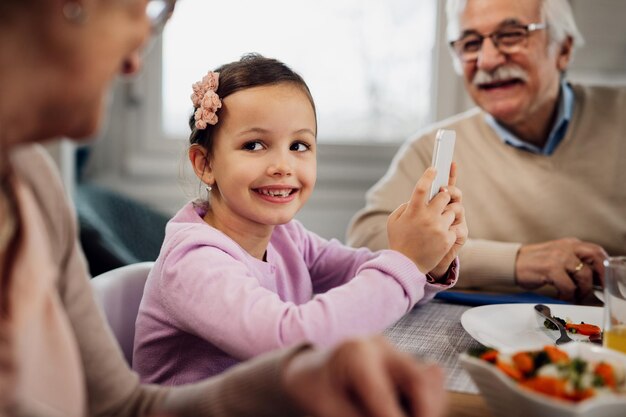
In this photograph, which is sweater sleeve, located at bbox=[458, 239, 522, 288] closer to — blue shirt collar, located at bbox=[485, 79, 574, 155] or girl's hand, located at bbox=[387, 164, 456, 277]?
blue shirt collar, located at bbox=[485, 79, 574, 155]

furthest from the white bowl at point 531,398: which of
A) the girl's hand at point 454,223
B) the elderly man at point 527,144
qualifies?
the elderly man at point 527,144

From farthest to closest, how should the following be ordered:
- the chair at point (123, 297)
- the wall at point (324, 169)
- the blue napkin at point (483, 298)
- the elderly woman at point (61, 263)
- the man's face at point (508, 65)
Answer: the wall at point (324, 169)
the man's face at point (508, 65)
the blue napkin at point (483, 298)
the chair at point (123, 297)
the elderly woman at point (61, 263)

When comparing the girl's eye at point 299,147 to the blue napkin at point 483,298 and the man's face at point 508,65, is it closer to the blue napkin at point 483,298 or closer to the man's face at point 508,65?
the blue napkin at point 483,298

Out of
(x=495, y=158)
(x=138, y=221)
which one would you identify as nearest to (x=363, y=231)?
(x=495, y=158)

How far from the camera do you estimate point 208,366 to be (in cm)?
114

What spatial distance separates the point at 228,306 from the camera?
38.8 inches

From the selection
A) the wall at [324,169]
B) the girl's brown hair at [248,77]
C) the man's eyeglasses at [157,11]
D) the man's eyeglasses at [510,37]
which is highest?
the man's eyeglasses at [157,11]

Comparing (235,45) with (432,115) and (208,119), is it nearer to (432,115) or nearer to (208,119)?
(432,115)

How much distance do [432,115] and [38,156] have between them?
8.09 ft

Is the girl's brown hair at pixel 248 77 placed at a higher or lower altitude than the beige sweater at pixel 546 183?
higher

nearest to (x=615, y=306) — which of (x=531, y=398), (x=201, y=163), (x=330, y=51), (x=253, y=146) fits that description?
(x=531, y=398)

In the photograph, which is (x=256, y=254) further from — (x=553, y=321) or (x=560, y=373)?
(x=560, y=373)

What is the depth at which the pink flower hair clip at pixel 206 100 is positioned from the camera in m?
1.23

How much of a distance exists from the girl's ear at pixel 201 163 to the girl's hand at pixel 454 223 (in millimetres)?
423
